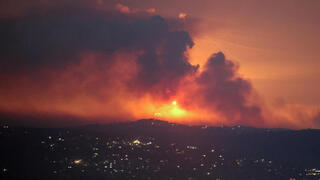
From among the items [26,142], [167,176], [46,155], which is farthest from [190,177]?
[26,142]

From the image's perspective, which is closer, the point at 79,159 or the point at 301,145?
the point at 79,159

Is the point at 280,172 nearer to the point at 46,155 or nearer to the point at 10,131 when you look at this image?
the point at 46,155

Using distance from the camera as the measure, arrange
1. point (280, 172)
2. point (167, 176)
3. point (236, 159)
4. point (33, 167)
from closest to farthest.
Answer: point (33, 167) < point (167, 176) < point (280, 172) < point (236, 159)

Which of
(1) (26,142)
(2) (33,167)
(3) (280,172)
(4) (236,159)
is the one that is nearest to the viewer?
(2) (33,167)

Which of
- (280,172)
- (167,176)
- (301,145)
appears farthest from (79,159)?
(301,145)

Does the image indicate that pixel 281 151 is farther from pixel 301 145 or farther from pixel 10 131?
pixel 10 131

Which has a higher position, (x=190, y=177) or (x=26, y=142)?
(x=26, y=142)
